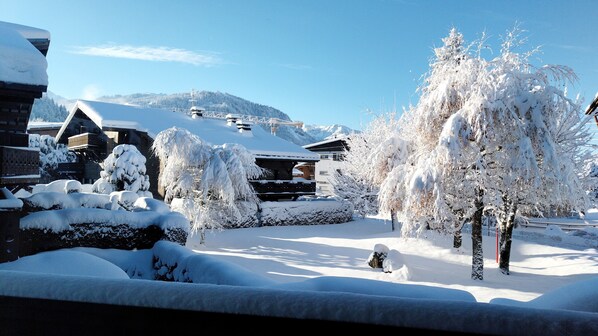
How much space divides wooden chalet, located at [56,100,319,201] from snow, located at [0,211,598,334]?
215 inches

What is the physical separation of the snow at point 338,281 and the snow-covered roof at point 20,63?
3.02 metres

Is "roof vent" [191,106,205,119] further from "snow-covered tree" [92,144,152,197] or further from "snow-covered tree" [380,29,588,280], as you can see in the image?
"snow-covered tree" [380,29,588,280]

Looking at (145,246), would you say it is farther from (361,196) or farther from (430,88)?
(361,196)

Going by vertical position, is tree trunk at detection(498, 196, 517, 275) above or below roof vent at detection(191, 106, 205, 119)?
below

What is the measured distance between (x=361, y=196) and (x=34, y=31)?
66.9ft

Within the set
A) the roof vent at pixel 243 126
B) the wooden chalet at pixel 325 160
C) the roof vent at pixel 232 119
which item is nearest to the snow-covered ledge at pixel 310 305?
the roof vent at pixel 243 126

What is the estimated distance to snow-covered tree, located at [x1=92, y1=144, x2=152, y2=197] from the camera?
16922mm

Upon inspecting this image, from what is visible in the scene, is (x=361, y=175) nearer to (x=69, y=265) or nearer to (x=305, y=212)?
(x=305, y=212)

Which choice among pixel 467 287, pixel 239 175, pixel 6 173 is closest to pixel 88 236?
pixel 6 173

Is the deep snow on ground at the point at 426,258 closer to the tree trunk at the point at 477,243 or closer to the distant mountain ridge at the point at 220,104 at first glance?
the tree trunk at the point at 477,243

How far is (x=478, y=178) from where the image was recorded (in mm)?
11758

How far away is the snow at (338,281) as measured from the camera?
174 centimetres

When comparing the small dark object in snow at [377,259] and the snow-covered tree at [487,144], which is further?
the small dark object in snow at [377,259]

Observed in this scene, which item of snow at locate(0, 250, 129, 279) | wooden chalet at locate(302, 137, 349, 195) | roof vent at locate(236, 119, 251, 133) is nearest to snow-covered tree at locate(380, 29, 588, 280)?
snow at locate(0, 250, 129, 279)
